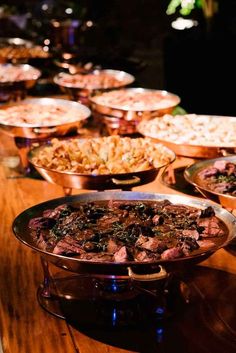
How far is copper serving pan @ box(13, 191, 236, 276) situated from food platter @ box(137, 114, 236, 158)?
696mm

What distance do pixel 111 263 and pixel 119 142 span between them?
131 cm

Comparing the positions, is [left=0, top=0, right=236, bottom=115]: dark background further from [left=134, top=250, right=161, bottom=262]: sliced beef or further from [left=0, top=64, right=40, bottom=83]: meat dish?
[left=134, top=250, right=161, bottom=262]: sliced beef

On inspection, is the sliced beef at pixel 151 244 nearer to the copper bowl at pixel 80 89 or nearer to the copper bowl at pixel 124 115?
the copper bowl at pixel 124 115

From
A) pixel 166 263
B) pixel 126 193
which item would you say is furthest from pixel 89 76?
pixel 166 263

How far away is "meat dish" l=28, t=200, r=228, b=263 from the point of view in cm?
159

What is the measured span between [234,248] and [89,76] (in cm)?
252

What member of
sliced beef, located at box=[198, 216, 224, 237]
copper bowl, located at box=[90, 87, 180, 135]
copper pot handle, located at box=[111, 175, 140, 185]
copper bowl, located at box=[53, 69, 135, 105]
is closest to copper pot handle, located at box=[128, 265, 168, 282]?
sliced beef, located at box=[198, 216, 224, 237]

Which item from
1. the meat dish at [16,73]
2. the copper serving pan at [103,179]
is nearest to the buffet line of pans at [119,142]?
the copper serving pan at [103,179]

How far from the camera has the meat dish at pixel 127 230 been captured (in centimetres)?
159

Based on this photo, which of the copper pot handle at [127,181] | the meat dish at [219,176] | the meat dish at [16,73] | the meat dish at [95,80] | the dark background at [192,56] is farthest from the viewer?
the dark background at [192,56]

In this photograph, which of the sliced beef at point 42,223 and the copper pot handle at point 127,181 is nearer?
the sliced beef at point 42,223

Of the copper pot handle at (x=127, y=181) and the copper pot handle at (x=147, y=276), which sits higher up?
the copper pot handle at (x=147, y=276)

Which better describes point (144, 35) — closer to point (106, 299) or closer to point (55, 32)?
point (55, 32)

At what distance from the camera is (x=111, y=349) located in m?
1.55
